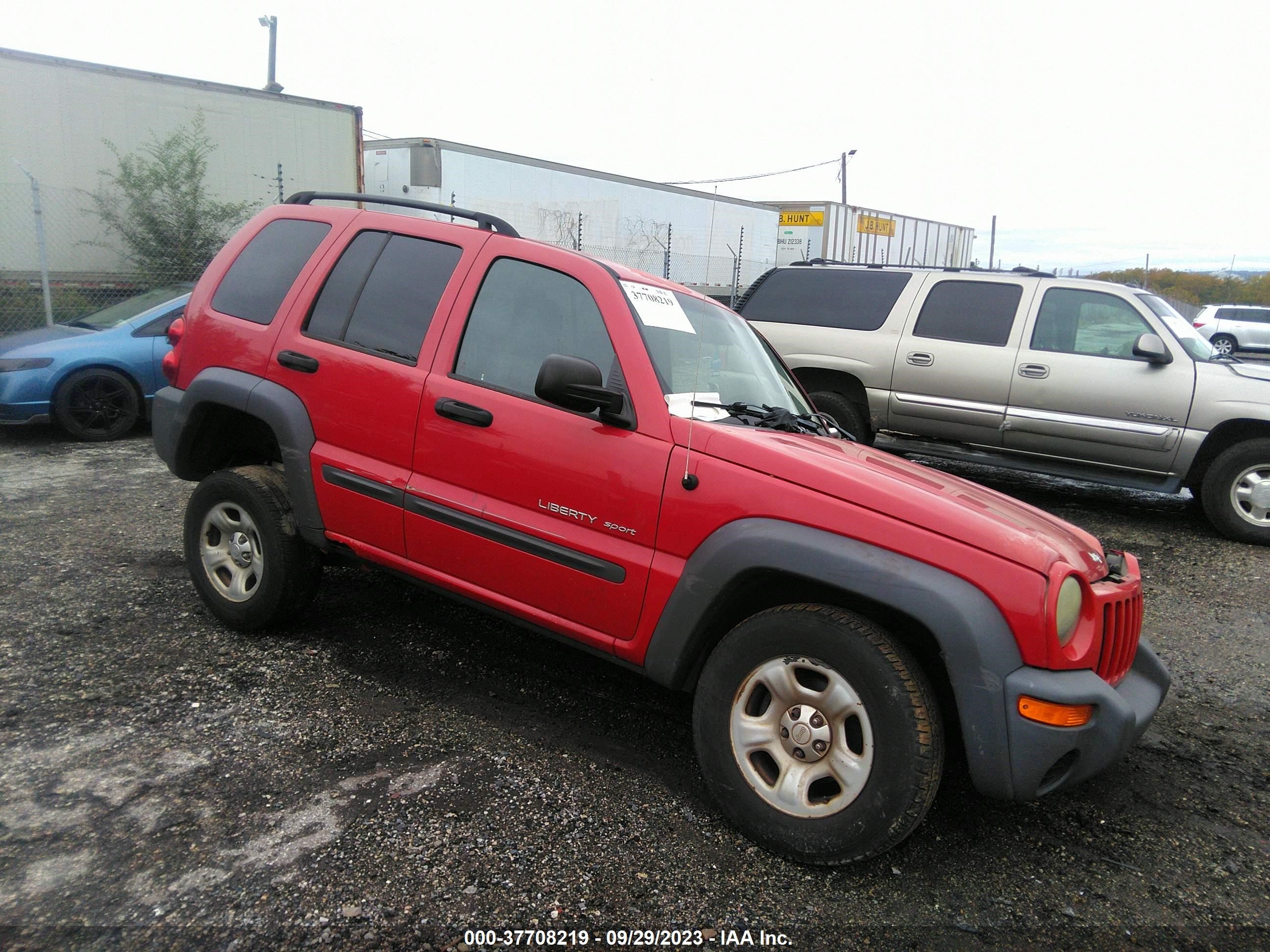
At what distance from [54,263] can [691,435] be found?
1186 cm

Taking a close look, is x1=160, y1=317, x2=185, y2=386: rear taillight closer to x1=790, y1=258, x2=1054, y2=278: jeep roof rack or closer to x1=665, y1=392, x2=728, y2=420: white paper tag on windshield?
x1=665, y1=392, x2=728, y2=420: white paper tag on windshield

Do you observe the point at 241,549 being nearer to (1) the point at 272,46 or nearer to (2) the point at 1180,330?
(2) the point at 1180,330

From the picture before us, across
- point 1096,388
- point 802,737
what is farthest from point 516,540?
point 1096,388

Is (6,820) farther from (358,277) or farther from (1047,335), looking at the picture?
(1047,335)

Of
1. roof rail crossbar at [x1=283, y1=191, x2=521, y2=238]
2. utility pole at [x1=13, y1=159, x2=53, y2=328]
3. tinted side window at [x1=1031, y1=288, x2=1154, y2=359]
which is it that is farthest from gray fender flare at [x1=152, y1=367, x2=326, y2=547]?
utility pole at [x1=13, y1=159, x2=53, y2=328]

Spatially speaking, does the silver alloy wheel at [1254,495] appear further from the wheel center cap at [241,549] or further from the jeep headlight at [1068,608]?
the wheel center cap at [241,549]

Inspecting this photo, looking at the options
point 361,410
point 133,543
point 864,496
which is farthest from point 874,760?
point 133,543

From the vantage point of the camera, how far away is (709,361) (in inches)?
137

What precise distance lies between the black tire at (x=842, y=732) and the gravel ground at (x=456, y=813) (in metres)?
0.13

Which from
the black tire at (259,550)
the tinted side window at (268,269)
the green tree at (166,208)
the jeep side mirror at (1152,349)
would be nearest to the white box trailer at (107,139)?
the green tree at (166,208)

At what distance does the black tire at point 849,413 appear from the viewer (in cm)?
811

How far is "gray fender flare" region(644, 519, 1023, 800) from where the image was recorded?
2449 mm

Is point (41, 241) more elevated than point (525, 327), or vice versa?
point (41, 241)

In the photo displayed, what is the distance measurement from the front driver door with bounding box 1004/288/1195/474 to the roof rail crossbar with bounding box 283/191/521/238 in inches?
208
